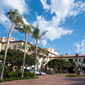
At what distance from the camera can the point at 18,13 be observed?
1680 centimetres

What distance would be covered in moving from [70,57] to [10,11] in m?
41.5

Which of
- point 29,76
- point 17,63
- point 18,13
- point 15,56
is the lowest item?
point 29,76

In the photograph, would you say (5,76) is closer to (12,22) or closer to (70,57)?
(12,22)

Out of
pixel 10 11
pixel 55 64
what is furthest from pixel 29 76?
pixel 55 64

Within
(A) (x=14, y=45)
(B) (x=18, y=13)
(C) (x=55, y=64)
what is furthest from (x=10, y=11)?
(C) (x=55, y=64)

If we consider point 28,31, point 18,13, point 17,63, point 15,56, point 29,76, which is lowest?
point 29,76

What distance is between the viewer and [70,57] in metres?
51.9

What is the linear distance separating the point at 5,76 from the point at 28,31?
8.34 m

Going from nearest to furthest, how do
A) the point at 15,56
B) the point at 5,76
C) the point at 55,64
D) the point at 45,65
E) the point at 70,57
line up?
the point at 5,76 < the point at 15,56 < the point at 55,64 < the point at 45,65 < the point at 70,57

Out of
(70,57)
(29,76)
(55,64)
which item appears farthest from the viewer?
(70,57)

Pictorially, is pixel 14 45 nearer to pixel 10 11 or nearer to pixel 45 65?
pixel 45 65

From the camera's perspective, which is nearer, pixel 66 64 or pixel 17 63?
pixel 17 63

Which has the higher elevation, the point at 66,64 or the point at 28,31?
the point at 28,31

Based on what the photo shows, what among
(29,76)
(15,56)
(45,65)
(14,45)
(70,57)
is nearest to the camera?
(29,76)
